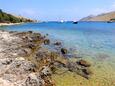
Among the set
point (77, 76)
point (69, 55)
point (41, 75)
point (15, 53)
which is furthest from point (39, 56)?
point (41, 75)

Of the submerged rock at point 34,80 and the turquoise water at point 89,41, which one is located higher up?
the submerged rock at point 34,80

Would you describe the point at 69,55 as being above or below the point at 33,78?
below

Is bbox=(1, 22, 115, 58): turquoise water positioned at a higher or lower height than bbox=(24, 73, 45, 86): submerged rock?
lower

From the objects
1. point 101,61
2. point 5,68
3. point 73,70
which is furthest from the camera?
point 101,61

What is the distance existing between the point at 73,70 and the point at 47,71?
546 centimetres

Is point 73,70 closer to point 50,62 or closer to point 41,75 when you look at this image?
point 50,62

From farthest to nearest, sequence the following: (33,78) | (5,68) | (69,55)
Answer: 1. (69,55)
2. (5,68)
3. (33,78)

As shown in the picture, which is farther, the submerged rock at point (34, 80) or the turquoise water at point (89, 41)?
the turquoise water at point (89, 41)

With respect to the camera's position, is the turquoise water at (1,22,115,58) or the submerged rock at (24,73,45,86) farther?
the turquoise water at (1,22,115,58)

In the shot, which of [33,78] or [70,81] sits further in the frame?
[70,81]

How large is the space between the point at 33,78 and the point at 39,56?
1293 cm

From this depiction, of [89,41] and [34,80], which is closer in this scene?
[34,80]

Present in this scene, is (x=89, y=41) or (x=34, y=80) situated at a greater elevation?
(x=34, y=80)

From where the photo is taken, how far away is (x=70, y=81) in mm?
23250
